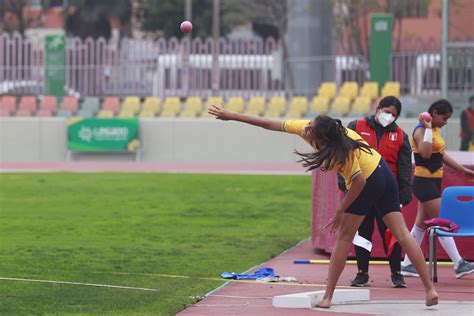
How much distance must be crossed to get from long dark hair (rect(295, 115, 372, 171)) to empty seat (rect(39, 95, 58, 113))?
28722 mm

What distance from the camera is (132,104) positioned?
38156mm

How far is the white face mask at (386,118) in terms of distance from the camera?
11.7 meters

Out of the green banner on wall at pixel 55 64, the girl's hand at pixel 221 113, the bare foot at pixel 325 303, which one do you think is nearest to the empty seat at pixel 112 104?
the green banner on wall at pixel 55 64

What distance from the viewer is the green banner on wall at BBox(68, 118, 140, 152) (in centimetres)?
3691

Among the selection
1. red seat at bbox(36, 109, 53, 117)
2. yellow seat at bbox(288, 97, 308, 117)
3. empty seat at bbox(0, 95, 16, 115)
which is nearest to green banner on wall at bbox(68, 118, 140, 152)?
red seat at bbox(36, 109, 53, 117)

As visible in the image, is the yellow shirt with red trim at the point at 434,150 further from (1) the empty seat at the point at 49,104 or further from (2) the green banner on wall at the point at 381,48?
(1) the empty seat at the point at 49,104

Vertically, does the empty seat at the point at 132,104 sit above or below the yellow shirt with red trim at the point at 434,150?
above

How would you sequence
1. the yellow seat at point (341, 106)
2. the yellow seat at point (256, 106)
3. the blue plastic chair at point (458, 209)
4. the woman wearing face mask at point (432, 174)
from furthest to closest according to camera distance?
the yellow seat at point (256, 106) → the yellow seat at point (341, 106) → the woman wearing face mask at point (432, 174) → the blue plastic chair at point (458, 209)

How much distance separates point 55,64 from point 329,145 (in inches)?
1168

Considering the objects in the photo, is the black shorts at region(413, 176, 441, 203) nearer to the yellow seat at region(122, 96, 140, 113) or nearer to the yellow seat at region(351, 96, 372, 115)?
the yellow seat at region(351, 96, 372, 115)

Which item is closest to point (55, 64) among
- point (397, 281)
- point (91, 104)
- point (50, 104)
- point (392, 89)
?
point (50, 104)

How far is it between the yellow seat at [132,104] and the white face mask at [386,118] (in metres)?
26.7

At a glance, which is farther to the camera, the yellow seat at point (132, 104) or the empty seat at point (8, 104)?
the empty seat at point (8, 104)

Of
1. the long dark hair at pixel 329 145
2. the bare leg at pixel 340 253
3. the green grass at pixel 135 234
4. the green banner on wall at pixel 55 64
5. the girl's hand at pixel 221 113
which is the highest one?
the green banner on wall at pixel 55 64
